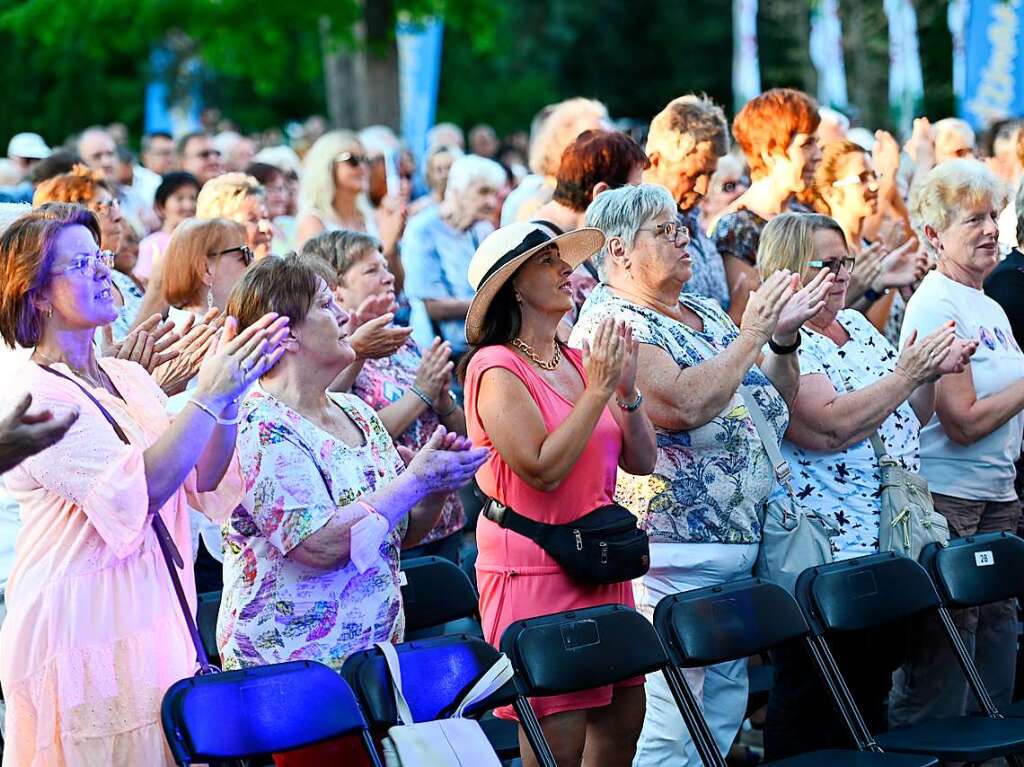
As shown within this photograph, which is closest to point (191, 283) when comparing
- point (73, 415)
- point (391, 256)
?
point (391, 256)

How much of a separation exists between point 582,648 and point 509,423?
0.63 meters

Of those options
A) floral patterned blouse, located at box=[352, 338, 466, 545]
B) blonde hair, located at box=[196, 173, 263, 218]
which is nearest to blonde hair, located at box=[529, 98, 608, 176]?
blonde hair, located at box=[196, 173, 263, 218]

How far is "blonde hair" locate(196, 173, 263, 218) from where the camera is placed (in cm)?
633

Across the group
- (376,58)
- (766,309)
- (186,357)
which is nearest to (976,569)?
(766,309)

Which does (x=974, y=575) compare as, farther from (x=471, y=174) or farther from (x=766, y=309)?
(x=471, y=174)

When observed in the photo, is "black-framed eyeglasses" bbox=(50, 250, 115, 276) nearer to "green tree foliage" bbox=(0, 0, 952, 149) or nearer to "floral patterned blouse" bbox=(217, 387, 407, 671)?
"floral patterned blouse" bbox=(217, 387, 407, 671)

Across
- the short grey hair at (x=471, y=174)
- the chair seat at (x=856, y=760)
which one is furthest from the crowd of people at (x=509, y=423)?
the short grey hair at (x=471, y=174)

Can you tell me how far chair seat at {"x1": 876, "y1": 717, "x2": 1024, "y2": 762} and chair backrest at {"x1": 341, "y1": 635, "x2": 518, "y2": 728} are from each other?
1.31m

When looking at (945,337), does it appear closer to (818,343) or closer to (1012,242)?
(818,343)

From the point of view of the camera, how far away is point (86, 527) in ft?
11.5

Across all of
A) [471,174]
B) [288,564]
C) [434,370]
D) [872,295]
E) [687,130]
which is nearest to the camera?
[288,564]

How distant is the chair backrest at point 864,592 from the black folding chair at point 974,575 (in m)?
0.12

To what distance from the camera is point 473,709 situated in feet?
12.8

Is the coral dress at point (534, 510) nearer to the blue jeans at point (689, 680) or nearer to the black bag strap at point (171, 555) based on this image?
the blue jeans at point (689, 680)
